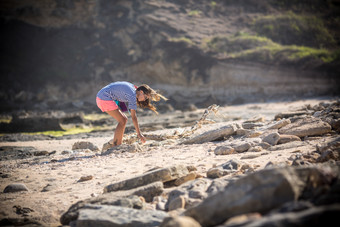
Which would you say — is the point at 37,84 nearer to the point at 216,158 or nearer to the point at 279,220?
the point at 216,158

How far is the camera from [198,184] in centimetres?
330

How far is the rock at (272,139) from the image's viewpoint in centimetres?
487

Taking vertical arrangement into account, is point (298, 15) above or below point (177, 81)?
above

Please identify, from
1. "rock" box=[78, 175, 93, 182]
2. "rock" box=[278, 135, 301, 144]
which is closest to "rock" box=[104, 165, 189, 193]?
"rock" box=[78, 175, 93, 182]

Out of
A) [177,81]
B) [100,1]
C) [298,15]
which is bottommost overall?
[177,81]

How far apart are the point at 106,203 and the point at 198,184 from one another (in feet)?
3.22

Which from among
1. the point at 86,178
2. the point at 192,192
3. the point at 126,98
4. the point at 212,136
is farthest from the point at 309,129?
the point at 86,178

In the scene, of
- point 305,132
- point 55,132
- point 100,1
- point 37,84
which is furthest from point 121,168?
point 100,1

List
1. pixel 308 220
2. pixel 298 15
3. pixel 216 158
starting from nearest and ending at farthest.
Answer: pixel 308 220 < pixel 216 158 < pixel 298 15

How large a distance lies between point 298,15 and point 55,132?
76.1ft

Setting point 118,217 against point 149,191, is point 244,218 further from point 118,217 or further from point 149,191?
point 149,191

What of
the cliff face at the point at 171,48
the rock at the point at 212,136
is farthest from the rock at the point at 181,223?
the cliff face at the point at 171,48

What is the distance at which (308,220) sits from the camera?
1666mm

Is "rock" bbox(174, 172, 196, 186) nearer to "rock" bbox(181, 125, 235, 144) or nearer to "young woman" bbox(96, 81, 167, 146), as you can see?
"young woman" bbox(96, 81, 167, 146)
